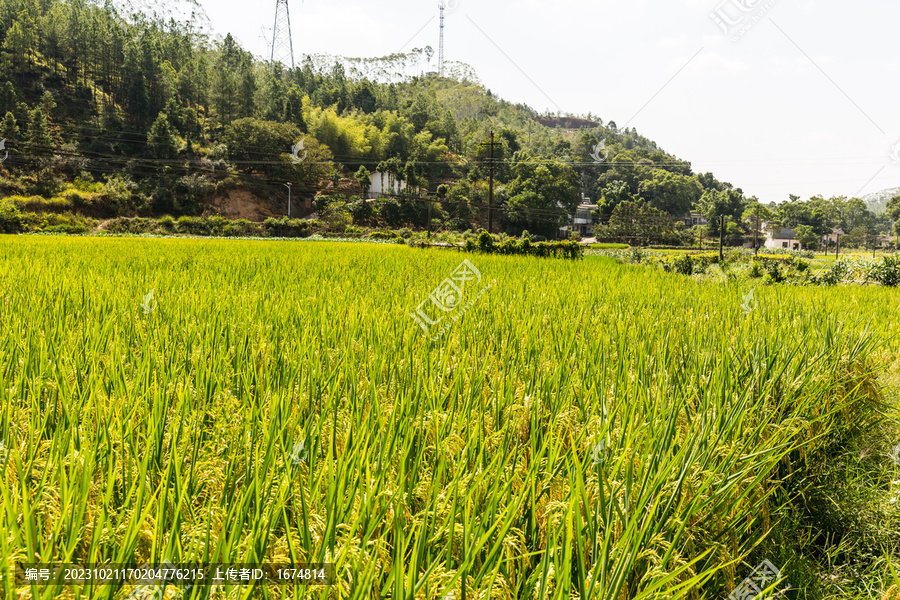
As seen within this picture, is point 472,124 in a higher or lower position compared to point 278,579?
higher

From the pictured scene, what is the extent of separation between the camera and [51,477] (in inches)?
39.1

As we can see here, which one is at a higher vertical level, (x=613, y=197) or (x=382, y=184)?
(x=613, y=197)

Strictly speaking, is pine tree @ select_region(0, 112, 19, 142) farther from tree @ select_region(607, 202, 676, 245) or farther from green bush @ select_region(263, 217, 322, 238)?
tree @ select_region(607, 202, 676, 245)

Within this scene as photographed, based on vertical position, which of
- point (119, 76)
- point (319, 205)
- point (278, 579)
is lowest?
point (278, 579)

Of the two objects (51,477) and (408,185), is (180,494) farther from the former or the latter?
(408,185)

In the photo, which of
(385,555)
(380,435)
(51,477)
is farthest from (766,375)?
(51,477)

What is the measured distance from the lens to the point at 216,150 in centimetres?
4766

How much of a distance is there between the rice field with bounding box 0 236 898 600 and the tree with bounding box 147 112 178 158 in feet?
169

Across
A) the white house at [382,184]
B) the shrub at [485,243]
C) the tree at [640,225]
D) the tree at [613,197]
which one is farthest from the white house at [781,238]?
the shrub at [485,243]

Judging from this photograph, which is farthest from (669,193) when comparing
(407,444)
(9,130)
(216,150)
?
(407,444)

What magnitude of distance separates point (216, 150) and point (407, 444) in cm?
5489

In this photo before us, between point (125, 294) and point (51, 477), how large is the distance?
270 cm

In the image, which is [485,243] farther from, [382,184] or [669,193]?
[669,193]

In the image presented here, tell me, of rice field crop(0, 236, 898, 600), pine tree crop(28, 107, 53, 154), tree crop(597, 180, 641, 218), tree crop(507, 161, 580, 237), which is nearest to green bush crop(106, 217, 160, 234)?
pine tree crop(28, 107, 53, 154)
